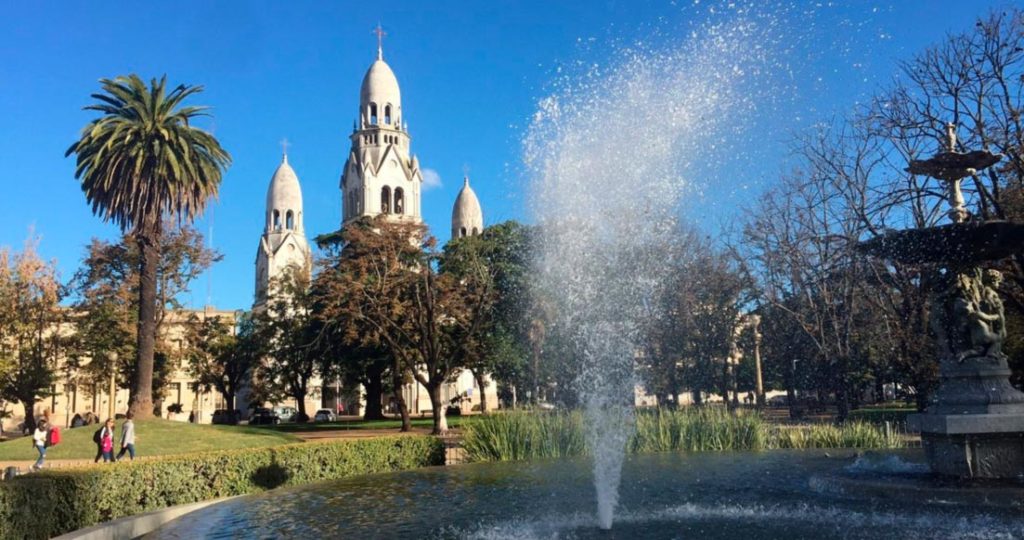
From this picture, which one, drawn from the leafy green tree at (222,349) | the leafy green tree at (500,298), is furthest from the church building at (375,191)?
the leafy green tree at (500,298)

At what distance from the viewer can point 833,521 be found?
9281 millimetres

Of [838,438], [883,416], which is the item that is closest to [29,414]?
[838,438]

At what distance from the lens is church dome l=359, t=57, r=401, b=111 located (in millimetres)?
83875

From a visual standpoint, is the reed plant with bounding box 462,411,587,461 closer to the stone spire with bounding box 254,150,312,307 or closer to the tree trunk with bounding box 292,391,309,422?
the tree trunk with bounding box 292,391,309,422

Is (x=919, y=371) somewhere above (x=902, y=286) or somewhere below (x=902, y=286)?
below

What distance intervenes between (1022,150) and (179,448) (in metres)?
29.2

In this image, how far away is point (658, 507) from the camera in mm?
11000

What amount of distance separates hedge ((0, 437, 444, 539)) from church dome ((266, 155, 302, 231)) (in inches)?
2956

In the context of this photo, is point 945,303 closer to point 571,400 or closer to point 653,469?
point 653,469

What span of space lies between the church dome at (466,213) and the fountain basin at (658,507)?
243ft

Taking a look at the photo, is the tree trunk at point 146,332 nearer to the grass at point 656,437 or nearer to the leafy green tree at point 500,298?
the leafy green tree at point 500,298

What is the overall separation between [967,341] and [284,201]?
86071mm

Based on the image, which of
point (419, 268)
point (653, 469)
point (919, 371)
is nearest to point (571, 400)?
point (419, 268)

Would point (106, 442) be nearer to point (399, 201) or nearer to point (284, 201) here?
point (399, 201)
